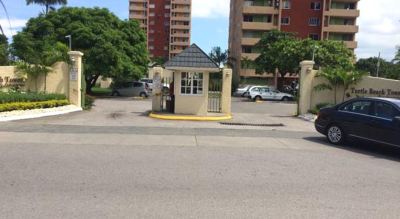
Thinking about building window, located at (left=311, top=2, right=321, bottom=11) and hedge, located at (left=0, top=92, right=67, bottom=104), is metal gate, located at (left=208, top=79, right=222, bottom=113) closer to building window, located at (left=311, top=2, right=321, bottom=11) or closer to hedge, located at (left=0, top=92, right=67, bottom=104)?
hedge, located at (left=0, top=92, right=67, bottom=104)

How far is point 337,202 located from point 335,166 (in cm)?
313

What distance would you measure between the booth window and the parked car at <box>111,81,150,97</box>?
76.3 feet

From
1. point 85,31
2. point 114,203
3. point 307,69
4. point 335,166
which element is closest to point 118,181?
point 114,203

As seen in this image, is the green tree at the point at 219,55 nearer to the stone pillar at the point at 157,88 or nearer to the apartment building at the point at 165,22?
the apartment building at the point at 165,22

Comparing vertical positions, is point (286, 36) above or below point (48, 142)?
above

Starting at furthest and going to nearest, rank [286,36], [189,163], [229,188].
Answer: [286,36] → [189,163] → [229,188]

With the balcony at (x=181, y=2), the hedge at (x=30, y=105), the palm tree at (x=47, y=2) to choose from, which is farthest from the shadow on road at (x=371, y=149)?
the balcony at (x=181, y=2)

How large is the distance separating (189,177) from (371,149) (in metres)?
6.99

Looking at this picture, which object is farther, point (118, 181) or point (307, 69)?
point (307, 69)

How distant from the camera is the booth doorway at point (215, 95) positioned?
2270 centimetres

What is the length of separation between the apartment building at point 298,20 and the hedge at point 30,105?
2163 inches

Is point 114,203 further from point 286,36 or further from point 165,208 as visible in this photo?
point 286,36

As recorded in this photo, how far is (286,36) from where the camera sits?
2434 inches

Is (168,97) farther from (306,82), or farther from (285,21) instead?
(285,21)
